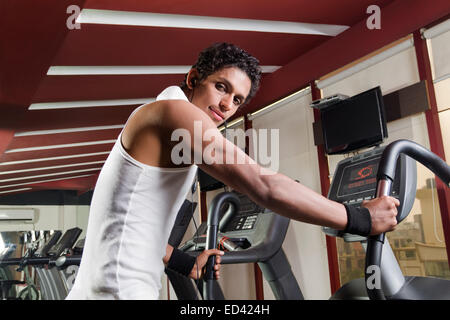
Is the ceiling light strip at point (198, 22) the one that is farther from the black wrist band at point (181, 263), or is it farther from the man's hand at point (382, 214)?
the man's hand at point (382, 214)

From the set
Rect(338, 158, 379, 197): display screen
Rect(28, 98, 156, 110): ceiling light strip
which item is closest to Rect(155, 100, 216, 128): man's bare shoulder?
Rect(338, 158, 379, 197): display screen

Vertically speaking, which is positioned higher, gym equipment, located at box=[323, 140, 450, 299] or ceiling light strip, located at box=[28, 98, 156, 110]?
ceiling light strip, located at box=[28, 98, 156, 110]

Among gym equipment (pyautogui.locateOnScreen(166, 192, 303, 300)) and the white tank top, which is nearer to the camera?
the white tank top

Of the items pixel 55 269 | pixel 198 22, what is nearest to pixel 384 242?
pixel 198 22

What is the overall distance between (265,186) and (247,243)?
252cm

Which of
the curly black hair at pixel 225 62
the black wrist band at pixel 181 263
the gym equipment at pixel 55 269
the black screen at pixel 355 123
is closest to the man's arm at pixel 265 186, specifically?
the curly black hair at pixel 225 62

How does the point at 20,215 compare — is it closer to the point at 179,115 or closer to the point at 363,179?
the point at 363,179

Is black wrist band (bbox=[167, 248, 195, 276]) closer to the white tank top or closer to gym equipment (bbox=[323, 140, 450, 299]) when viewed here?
gym equipment (bbox=[323, 140, 450, 299])

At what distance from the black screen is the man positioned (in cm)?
222

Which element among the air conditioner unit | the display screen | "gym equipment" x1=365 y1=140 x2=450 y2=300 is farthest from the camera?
the air conditioner unit

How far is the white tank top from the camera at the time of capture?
122 cm

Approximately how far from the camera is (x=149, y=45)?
151 inches

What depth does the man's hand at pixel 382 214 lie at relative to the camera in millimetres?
1143

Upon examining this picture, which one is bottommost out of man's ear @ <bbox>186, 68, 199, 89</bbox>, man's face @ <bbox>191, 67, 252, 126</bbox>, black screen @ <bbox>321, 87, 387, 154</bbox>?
man's face @ <bbox>191, 67, 252, 126</bbox>
